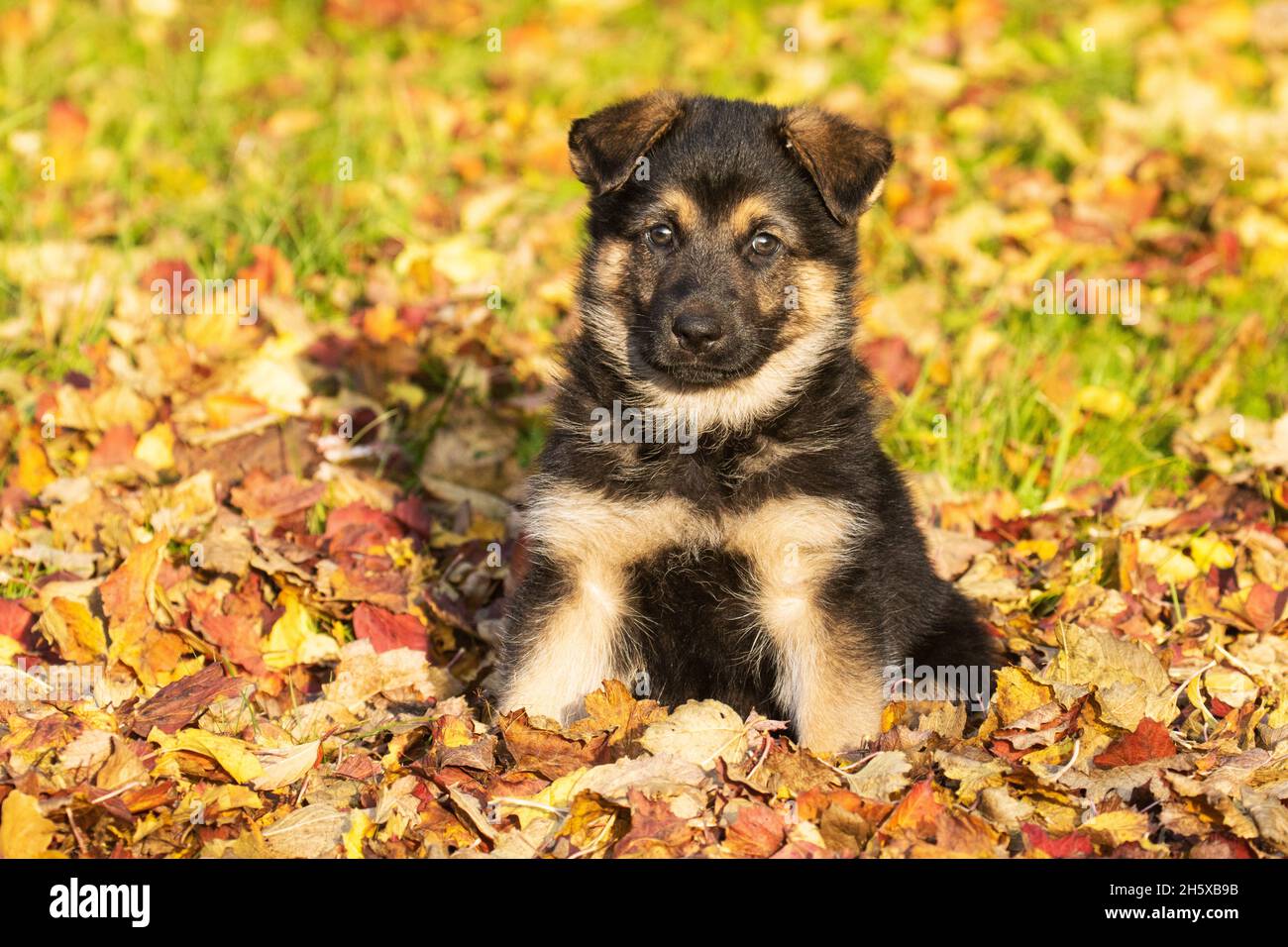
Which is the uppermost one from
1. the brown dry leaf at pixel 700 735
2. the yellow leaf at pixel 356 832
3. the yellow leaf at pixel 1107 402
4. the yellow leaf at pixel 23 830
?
the yellow leaf at pixel 1107 402

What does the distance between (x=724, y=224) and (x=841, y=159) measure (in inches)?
16.0

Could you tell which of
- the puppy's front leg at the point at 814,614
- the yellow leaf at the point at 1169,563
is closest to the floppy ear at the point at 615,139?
the puppy's front leg at the point at 814,614

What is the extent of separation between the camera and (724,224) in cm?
459

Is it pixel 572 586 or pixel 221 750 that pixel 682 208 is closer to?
pixel 572 586

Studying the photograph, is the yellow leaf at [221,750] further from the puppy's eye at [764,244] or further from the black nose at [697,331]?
the puppy's eye at [764,244]

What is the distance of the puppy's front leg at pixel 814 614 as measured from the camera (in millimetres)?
4293

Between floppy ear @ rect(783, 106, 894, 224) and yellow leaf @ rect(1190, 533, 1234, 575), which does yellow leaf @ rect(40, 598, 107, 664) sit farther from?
yellow leaf @ rect(1190, 533, 1234, 575)

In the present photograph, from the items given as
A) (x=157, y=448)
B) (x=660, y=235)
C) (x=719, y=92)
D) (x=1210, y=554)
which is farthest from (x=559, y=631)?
Result: (x=719, y=92)

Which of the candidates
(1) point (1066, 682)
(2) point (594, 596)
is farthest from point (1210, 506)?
(2) point (594, 596)

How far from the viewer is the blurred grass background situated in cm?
676

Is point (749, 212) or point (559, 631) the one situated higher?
point (749, 212)

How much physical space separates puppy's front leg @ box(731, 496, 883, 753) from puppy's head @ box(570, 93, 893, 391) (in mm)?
508
